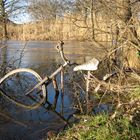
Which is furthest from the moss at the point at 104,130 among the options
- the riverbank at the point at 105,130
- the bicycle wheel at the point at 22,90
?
the bicycle wheel at the point at 22,90

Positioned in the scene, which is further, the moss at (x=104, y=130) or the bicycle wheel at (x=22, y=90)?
the bicycle wheel at (x=22, y=90)

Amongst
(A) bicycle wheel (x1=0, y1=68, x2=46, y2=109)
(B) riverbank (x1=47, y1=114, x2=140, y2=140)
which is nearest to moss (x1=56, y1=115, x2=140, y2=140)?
(B) riverbank (x1=47, y1=114, x2=140, y2=140)

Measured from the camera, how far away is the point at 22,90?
11.0 m

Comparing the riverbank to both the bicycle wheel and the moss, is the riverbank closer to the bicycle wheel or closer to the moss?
the moss

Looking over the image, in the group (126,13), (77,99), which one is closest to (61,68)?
(77,99)

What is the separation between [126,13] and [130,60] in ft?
9.89

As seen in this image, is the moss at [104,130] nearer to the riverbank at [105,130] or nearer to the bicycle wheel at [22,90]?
the riverbank at [105,130]

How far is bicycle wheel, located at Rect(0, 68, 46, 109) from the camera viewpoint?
31.1 feet

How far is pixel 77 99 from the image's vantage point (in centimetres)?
945

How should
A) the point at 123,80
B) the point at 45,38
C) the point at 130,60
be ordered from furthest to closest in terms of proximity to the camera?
the point at 45,38 < the point at 130,60 < the point at 123,80

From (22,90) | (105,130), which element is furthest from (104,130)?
(22,90)

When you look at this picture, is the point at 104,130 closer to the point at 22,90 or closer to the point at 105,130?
the point at 105,130

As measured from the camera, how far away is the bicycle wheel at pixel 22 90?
9482 mm

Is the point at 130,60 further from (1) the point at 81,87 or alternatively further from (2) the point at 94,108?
(2) the point at 94,108
